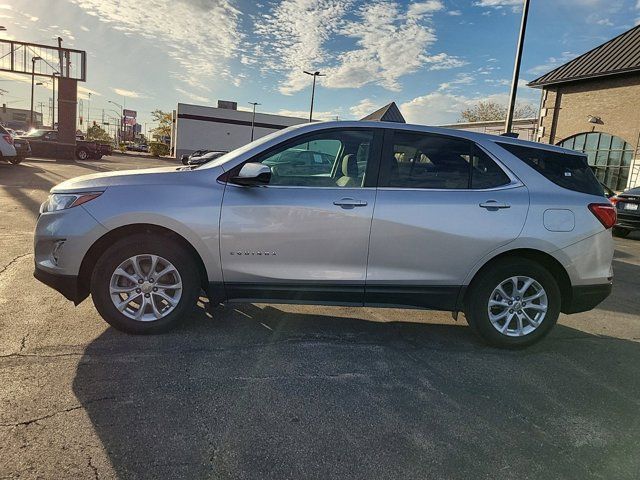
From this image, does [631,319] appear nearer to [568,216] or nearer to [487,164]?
[568,216]

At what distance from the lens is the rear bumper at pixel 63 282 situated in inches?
143

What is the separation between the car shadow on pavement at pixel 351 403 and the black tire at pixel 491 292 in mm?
139

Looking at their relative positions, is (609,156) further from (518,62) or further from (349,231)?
(349,231)

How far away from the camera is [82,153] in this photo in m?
28.9

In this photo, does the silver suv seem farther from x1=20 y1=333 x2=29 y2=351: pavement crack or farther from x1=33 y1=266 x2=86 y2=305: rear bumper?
x1=20 y1=333 x2=29 y2=351: pavement crack

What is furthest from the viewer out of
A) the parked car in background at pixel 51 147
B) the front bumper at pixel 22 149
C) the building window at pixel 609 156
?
the parked car in background at pixel 51 147

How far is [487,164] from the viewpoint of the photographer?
12.8 feet

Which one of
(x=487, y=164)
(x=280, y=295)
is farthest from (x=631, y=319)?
(x=280, y=295)

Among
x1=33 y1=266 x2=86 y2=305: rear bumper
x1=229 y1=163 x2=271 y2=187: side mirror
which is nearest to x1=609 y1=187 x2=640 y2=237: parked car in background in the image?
x1=229 y1=163 x2=271 y2=187: side mirror

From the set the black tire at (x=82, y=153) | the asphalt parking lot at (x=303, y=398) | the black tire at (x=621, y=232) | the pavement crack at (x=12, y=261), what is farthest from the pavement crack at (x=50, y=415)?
the black tire at (x=82, y=153)

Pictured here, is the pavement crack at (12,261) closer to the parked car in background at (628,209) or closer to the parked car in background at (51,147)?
the parked car in background at (628,209)

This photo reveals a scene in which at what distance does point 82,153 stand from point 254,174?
1171 inches

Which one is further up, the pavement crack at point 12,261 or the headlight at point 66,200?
the headlight at point 66,200

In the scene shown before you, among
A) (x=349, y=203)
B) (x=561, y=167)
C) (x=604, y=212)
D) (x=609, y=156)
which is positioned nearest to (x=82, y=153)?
(x=609, y=156)
